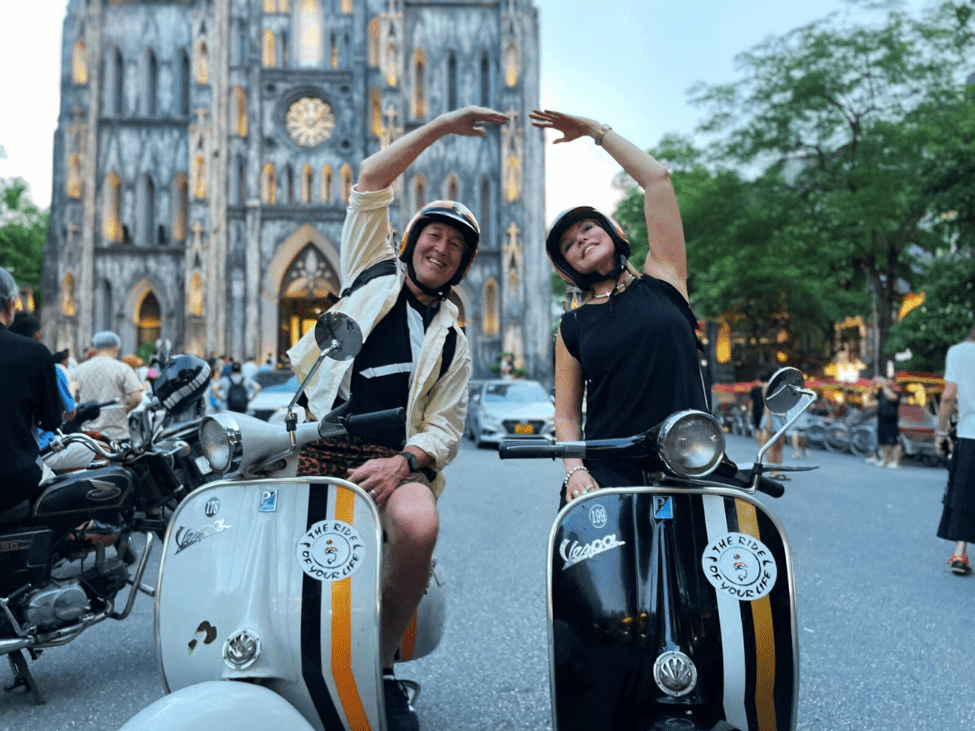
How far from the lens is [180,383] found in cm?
416

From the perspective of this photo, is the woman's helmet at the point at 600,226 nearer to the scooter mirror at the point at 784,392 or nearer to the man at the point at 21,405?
the scooter mirror at the point at 784,392

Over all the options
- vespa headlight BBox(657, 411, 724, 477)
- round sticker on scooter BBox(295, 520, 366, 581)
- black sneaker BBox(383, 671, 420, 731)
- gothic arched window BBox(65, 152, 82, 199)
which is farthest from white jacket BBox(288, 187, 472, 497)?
gothic arched window BBox(65, 152, 82, 199)

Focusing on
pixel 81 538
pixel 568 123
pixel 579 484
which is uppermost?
pixel 568 123

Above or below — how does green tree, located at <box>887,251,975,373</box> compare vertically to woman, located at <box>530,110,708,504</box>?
above

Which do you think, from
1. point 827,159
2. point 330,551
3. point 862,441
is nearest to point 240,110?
point 827,159

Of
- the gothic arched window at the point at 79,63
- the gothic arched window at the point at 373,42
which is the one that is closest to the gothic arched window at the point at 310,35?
the gothic arched window at the point at 373,42

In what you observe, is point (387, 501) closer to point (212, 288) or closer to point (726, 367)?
point (212, 288)

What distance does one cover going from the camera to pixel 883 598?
5785mm

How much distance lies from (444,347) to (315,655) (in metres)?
1.11

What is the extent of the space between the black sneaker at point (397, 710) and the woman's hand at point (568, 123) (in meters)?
1.99

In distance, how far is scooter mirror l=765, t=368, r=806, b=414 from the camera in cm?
258

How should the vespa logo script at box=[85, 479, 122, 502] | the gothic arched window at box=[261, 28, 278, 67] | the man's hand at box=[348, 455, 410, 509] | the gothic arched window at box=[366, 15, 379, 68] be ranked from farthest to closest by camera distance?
1. the gothic arched window at box=[366, 15, 379, 68]
2. the gothic arched window at box=[261, 28, 278, 67]
3. the vespa logo script at box=[85, 479, 122, 502]
4. the man's hand at box=[348, 455, 410, 509]

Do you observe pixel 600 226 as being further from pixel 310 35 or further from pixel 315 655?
pixel 310 35

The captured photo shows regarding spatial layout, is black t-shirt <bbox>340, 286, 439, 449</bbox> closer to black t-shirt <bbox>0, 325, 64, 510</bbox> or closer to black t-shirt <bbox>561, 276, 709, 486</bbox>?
black t-shirt <bbox>561, 276, 709, 486</bbox>
